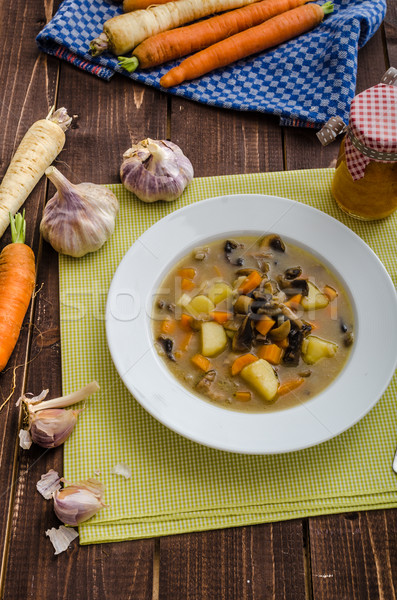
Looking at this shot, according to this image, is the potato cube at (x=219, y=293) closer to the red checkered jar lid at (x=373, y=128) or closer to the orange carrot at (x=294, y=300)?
the orange carrot at (x=294, y=300)

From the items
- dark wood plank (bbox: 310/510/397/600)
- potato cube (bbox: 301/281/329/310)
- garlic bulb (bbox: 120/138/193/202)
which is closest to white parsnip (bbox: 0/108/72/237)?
garlic bulb (bbox: 120/138/193/202)

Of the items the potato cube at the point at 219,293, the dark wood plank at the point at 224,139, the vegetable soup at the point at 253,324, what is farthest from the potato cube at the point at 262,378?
the dark wood plank at the point at 224,139

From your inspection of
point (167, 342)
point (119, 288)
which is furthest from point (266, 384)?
point (119, 288)

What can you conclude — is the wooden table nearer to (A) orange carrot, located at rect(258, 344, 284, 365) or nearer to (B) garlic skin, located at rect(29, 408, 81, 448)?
(B) garlic skin, located at rect(29, 408, 81, 448)

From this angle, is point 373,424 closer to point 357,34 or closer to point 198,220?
point 198,220

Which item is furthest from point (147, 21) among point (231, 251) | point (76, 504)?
point (76, 504)
